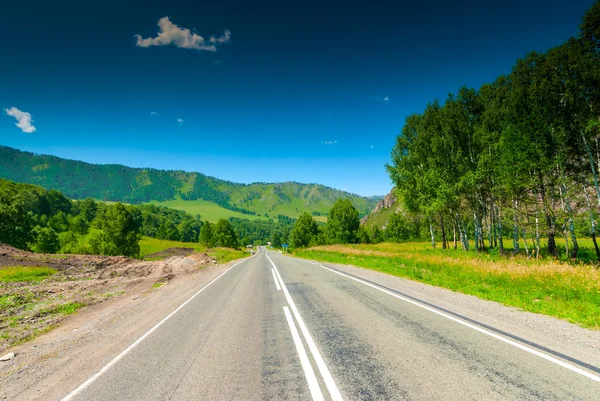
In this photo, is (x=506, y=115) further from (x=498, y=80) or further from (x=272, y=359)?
(x=272, y=359)

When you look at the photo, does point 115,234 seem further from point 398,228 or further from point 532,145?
point 398,228

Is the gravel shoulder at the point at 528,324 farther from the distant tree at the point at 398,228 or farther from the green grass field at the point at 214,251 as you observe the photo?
the distant tree at the point at 398,228

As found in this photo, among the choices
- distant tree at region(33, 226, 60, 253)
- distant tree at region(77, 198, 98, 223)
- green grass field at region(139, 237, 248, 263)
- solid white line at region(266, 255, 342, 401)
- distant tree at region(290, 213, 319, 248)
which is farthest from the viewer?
distant tree at region(77, 198, 98, 223)

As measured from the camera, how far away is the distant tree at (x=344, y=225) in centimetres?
7050

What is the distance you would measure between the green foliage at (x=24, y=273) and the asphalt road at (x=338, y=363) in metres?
21.1

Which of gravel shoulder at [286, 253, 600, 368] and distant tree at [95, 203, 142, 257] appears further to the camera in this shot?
distant tree at [95, 203, 142, 257]

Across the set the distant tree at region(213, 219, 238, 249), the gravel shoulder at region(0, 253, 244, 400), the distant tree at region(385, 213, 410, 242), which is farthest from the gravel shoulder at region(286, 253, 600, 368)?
the distant tree at region(385, 213, 410, 242)

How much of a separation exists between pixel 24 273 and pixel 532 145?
134 ft

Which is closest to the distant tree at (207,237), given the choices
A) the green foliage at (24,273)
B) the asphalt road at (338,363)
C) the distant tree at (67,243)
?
the distant tree at (67,243)

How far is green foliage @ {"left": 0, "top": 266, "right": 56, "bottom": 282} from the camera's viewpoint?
2034 cm

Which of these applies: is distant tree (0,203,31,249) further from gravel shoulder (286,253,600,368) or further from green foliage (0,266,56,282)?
gravel shoulder (286,253,600,368)

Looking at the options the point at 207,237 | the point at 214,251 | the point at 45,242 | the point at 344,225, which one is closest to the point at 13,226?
the point at 45,242

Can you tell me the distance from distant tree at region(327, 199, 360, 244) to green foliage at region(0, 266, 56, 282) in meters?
57.4

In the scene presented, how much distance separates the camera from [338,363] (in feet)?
16.8
